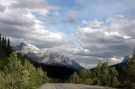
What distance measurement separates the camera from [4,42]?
7559 inches

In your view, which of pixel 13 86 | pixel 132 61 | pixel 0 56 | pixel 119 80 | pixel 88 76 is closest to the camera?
pixel 13 86

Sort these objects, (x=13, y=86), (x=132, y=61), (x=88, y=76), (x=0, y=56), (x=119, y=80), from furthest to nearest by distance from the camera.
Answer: (x=88, y=76), (x=0, y=56), (x=119, y=80), (x=132, y=61), (x=13, y=86)

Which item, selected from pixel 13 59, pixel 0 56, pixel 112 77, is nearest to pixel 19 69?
pixel 13 59

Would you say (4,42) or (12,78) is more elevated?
(4,42)

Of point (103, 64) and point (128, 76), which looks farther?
point (103, 64)

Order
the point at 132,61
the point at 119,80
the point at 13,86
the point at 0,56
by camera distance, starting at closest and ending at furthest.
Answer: the point at 13,86 → the point at 132,61 → the point at 119,80 → the point at 0,56

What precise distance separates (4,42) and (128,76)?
9424cm

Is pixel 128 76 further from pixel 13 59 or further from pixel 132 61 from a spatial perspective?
pixel 13 59

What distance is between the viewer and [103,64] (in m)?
162

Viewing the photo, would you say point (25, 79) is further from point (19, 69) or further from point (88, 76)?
point (88, 76)

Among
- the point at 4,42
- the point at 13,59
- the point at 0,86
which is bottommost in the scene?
the point at 0,86

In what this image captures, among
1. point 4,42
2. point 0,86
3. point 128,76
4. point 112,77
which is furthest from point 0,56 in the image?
point 0,86

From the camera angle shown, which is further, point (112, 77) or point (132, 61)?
point (112, 77)

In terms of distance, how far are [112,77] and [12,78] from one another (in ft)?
352
